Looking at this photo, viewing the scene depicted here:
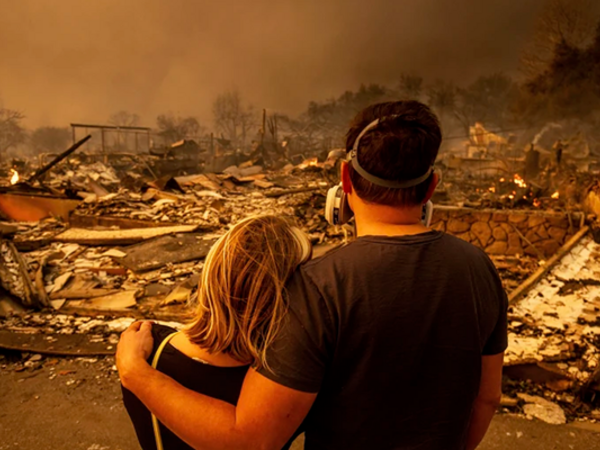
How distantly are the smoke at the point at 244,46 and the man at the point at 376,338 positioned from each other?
4572cm

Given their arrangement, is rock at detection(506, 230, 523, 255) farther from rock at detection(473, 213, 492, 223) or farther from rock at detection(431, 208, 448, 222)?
rock at detection(431, 208, 448, 222)

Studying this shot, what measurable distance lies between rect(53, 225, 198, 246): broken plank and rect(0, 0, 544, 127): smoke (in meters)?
41.6

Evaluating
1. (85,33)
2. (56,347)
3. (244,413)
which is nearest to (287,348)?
(244,413)

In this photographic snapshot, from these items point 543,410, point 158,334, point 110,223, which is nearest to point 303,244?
point 158,334

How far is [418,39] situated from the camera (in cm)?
4572

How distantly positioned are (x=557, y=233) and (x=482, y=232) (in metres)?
1.35

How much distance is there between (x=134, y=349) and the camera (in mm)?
1171

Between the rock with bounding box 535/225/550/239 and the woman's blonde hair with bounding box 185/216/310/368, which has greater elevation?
the woman's blonde hair with bounding box 185/216/310/368

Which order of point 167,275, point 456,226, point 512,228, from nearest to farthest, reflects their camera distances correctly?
point 167,275 → point 512,228 → point 456,226

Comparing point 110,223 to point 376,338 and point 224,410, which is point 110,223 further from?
point 376,338

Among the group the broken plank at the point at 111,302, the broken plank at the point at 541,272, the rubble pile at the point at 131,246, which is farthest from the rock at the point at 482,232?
the broken plank at the point at 111,302

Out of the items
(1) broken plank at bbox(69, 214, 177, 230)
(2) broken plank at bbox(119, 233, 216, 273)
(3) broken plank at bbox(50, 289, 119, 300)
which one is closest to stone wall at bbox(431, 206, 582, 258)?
(2) broken plank at bbox(119, 233, 216, 273)

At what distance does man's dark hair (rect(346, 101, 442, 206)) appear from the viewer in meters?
1.01

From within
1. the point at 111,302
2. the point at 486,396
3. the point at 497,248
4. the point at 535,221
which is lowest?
the point at 111,302
